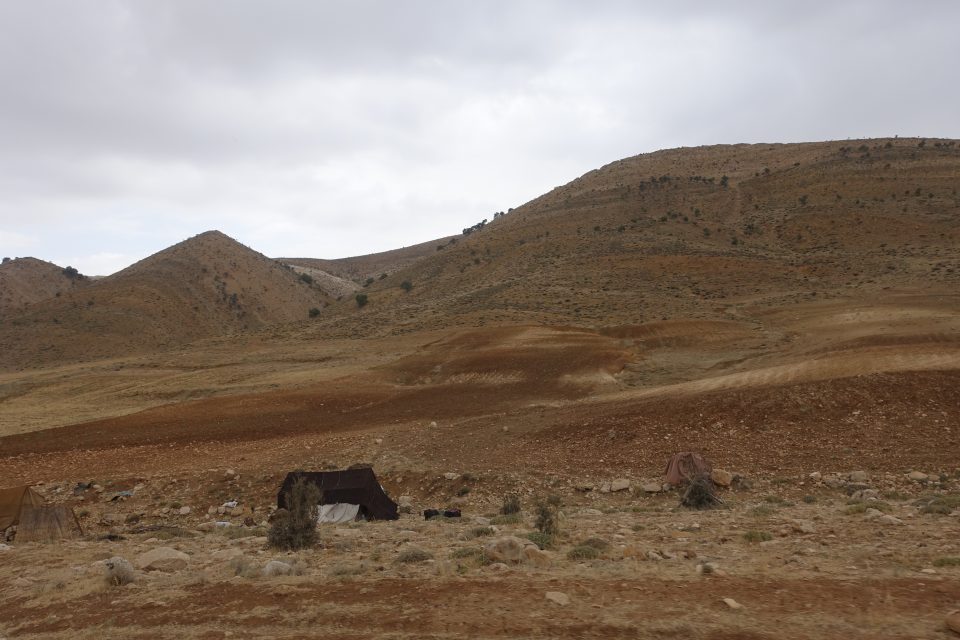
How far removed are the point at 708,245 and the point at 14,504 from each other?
2531 inches

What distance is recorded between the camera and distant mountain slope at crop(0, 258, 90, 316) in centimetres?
8794

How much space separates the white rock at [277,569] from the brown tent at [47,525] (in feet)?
28.6

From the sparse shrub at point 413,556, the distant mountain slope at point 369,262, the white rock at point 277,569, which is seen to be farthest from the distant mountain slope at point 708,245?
the distant mountain slope at point 369,262

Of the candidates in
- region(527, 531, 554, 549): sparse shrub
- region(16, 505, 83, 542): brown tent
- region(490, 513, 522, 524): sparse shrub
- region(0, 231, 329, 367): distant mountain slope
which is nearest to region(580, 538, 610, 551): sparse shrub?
region(527, 531, 554, 549): sparse shrub

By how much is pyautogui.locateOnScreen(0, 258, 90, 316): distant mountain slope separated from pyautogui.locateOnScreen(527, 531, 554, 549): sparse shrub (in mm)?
96932

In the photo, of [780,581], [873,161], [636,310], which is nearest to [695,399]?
[780,581]

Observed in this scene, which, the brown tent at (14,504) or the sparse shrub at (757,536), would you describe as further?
the brown tent at (14,504)

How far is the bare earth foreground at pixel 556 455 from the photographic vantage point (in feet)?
22.0

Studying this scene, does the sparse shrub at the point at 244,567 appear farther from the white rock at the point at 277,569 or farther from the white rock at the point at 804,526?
the white rock at the point at 804,526

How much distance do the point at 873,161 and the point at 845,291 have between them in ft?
134

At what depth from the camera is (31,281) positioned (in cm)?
9719

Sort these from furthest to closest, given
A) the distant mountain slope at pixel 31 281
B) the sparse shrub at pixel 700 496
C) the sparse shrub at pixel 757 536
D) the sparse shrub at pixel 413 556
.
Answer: the distant mountain slope at pixel 31 281 → the sparse shrub at pixel 700 496 → the sparse shrub at pixel 757 536 → the sparse shrub at pixel 413 556

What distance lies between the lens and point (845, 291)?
4762 cm

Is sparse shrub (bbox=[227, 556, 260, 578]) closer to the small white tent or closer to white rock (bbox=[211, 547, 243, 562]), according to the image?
white rock (bbox=[211, 547, 243, 562])
